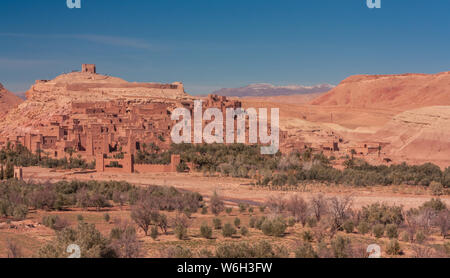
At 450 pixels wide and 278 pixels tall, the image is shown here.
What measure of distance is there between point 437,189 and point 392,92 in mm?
80456

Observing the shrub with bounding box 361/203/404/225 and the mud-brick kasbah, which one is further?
the mud-brick kasbah

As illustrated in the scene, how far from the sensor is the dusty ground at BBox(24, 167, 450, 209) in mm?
31125

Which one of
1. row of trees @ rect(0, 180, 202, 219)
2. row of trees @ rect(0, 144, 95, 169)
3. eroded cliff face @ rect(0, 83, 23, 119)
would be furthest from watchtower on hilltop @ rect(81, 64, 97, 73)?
row of trees @ rect(0, 180, 202, 219)

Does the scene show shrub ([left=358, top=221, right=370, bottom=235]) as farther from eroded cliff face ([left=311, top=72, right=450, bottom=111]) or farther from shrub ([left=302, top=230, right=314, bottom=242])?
eroded cliff face ([left=311, top=72, right=450, bottom=111])

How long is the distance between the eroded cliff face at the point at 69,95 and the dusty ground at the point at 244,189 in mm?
24926

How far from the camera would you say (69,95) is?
74375 millimetres

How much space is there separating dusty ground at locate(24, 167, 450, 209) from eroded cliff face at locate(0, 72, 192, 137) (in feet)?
81.8

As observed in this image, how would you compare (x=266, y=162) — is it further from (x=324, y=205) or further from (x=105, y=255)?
(x=105, y=255)

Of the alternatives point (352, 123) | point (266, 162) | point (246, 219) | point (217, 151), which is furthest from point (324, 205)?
point (352, 123)

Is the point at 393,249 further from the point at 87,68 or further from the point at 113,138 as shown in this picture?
the point at 87,68

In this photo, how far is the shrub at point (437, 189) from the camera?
33.6 metres

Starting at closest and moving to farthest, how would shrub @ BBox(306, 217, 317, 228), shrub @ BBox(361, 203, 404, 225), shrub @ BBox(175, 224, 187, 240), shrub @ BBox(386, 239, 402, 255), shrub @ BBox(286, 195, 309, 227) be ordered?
shrub @ BBox(386, 239, 402, 255) < shrub @ BBox(175, 224, 187, 240) < shrub @ BBox(306, 217, 317, 228) < shrub @ BBox(361, 203, 404, 225) < shrub @ BBox(286, 195, 309, 227)
